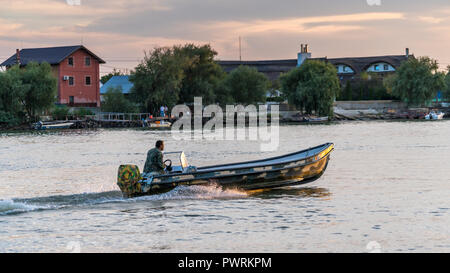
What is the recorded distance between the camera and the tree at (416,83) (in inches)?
4161

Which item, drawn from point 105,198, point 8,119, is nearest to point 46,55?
point 8,119

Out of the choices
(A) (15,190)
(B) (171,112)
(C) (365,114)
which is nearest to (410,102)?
(C) (365,114)

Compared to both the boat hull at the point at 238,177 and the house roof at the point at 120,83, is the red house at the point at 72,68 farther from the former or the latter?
the boat hull at the point at 238,177

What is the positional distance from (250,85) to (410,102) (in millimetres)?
29050

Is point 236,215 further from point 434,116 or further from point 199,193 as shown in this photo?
point 434,116

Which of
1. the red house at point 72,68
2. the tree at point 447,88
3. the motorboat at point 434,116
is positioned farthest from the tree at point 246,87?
the tree at point 447,88

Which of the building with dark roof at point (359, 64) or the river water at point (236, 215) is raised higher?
the building with dark roof at point (359, 64)

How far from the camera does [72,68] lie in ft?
290

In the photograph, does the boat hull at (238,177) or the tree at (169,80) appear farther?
the tree at (169,80)

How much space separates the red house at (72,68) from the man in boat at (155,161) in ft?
225

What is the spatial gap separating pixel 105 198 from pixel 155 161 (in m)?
2.13

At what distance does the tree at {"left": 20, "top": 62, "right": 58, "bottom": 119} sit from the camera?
75.2m

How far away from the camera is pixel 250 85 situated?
324ft
